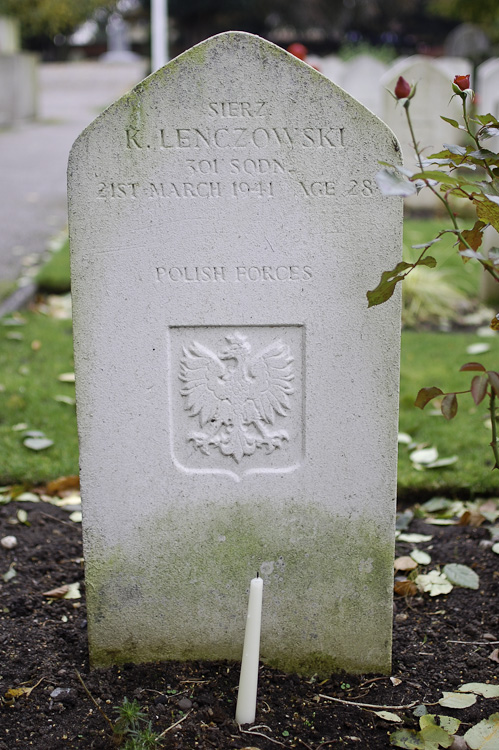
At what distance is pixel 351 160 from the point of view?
2.09 m

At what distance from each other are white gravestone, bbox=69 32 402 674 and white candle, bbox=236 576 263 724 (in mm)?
256

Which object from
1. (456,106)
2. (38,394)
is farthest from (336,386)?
(456,106)

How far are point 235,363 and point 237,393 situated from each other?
95 mm

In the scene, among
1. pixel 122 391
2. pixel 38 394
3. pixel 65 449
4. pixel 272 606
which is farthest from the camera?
pixel 38 394

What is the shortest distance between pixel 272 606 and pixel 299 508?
319 millimetres

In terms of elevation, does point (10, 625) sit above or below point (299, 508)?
below

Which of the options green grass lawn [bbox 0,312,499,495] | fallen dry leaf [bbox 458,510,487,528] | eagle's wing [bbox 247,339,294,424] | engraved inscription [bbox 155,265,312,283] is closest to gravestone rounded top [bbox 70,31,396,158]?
engraved inscription [bbox 155,265,312,283]

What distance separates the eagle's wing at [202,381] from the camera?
7.34ft

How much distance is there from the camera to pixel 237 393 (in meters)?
2.31

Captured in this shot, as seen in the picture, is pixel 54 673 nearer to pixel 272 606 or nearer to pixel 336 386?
pixel 272 606

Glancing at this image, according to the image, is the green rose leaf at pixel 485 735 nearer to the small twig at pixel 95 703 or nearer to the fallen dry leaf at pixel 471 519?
the small twig at pixel 95 703

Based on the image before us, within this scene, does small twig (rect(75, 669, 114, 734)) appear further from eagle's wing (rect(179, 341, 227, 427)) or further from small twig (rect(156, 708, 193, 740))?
eagle's wing (rect(179, 341, 227, 427))

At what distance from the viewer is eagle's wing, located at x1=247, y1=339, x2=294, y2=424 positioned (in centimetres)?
224

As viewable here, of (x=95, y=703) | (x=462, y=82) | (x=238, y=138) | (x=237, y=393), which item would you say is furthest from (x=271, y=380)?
(x=95, y=703)
